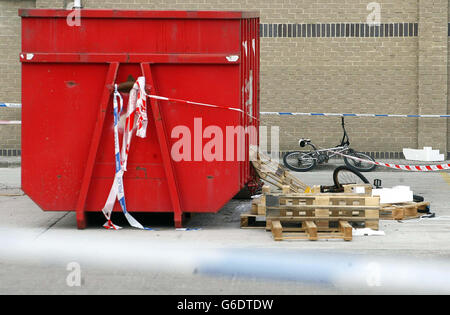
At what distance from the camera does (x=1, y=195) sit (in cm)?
1287

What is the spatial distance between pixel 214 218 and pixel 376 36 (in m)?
9.64

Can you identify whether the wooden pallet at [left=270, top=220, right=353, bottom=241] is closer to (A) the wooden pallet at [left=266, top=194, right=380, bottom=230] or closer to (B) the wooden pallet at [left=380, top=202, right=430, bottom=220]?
(A) the wooden pallet at [left=266, top=194, right=380, bottom=230]

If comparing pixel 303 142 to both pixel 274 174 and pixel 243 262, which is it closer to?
pixel 274 174

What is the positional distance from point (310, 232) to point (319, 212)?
21.1 inches

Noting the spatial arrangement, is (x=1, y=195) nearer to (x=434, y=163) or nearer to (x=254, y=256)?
(x=254, y=256)

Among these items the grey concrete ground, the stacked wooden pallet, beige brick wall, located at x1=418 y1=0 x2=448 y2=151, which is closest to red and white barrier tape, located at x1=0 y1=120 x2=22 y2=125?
the grey concrete ground

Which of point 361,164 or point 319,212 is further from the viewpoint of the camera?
point 361,164

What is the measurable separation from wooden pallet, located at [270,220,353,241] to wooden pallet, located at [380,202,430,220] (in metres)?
1.33

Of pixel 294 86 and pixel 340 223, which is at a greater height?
pixel 294 86

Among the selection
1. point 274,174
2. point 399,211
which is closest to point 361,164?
point 274,174

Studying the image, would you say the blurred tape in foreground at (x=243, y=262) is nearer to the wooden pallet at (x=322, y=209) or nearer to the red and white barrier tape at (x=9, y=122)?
the wooden pallet at (x=322, y=209)

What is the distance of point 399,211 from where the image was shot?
33.3ft

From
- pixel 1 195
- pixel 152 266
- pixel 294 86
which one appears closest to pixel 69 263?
pixel 152 266
